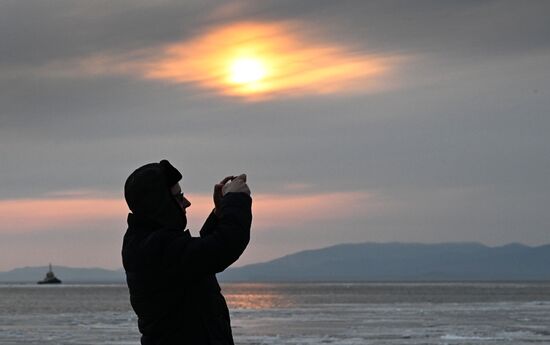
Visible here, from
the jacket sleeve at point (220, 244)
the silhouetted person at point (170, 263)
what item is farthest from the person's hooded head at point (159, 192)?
the jacket sleeve at point (220, 244)

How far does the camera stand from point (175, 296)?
13.3 feet

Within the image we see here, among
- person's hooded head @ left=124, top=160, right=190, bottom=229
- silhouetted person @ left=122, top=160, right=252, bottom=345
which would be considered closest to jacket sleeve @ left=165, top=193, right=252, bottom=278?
silhouetted person @ left=122, top=160, right=252, bottom=345

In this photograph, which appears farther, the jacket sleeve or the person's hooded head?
the person's hooded head

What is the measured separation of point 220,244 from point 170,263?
0.23 metres

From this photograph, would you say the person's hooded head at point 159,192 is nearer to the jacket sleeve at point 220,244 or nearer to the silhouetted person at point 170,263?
the silhouetted person at point 170,263

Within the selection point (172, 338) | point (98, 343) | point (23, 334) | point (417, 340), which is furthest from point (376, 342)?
point (172, 338)

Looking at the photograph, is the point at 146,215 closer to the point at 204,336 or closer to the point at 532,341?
the point at 204,336

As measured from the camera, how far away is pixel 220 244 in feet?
12.5

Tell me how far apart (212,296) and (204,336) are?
5.3 inches

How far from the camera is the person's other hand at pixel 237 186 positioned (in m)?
3.95

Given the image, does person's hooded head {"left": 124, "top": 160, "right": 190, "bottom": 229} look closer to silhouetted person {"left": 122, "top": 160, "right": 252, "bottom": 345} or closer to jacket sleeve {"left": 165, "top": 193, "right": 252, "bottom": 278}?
silhouetted person {"left": 122, "top": 160, "right": 252, "bottom": 345}

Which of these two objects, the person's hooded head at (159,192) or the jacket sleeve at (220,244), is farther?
the person's hooded head at (159,192)

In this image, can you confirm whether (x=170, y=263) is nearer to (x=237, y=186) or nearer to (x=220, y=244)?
(x=220, y=244)

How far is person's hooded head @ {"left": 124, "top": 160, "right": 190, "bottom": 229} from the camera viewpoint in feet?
13.1
